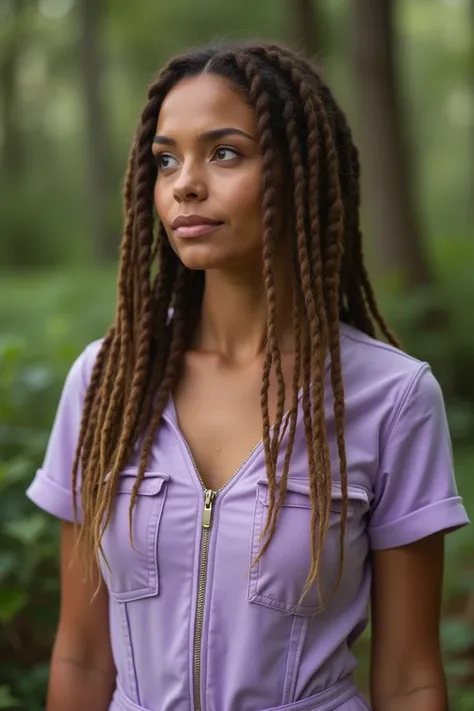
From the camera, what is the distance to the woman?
1842mm

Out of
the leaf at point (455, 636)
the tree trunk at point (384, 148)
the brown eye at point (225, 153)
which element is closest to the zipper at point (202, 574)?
the brown eye at point (225, 153)

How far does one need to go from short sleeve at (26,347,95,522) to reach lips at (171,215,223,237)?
45 centimetres

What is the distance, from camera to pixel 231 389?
2.02 meters

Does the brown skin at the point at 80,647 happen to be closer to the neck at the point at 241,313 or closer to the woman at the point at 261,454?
the woman at the point at 261,454

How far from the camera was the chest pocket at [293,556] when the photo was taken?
71.4 inches

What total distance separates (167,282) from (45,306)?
441 centimetres

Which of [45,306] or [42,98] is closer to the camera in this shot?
[45,306]

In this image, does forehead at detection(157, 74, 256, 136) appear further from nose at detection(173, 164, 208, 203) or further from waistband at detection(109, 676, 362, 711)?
waistband at detection(109, 676, 362, 711)


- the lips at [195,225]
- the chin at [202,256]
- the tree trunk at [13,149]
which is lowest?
the tree trunk at [13,149]

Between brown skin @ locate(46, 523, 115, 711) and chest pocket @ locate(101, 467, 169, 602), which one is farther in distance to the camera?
brown skin @ locate(46, 523, 115, 711)

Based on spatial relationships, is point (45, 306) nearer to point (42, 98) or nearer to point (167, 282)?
point (167, 282)

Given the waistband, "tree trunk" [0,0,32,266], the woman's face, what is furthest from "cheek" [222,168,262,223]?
"tree trunk" [0,0,32,266]

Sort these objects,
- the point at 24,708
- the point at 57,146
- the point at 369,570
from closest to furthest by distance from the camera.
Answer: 1. the point at 369,570
2. the point at 24,708
3. the point at 57,146

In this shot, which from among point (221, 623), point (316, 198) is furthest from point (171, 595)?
point (316, 198)
